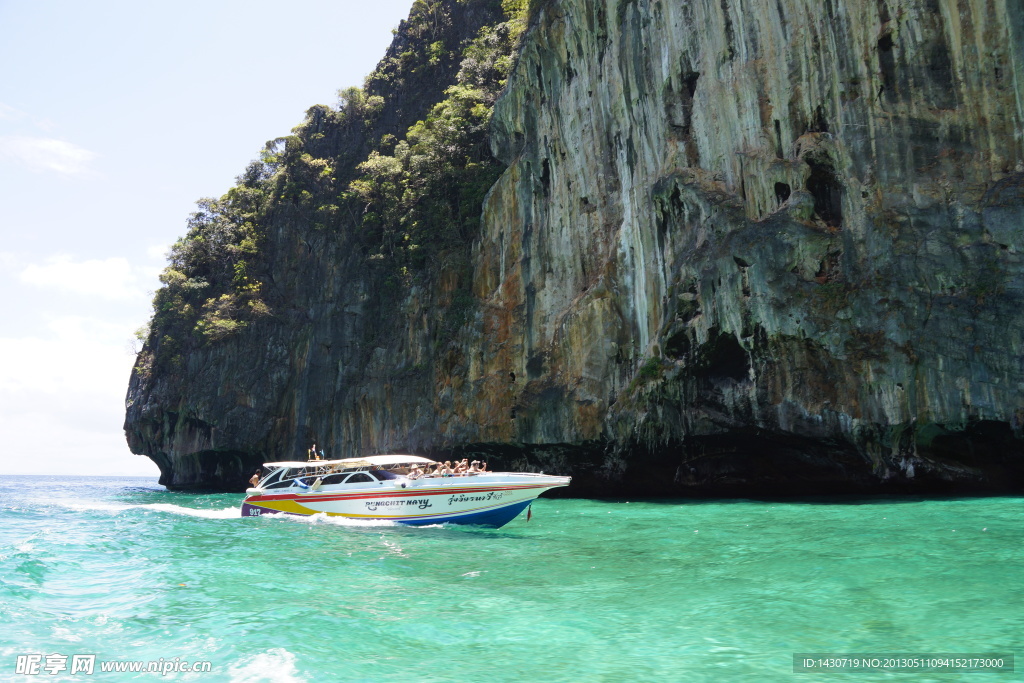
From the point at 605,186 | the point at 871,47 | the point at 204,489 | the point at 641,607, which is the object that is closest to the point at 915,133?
the point at 871,47

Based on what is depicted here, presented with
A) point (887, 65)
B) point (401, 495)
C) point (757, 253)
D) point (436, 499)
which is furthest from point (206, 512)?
point (887, 65)

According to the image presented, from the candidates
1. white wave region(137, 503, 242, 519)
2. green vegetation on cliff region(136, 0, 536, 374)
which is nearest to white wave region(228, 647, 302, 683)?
white wave region(137, 503, 242, 519)

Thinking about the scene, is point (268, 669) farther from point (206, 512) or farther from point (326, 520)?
point (206, 512)

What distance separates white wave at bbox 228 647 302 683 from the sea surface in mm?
31

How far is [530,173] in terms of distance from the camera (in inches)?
1346

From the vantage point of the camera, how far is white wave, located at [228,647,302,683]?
24.5 feet

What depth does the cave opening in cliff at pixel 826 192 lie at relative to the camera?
23388 mm

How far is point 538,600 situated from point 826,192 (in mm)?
18538

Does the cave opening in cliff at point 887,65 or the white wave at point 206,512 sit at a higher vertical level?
the cave opening in cliff at point 887,65

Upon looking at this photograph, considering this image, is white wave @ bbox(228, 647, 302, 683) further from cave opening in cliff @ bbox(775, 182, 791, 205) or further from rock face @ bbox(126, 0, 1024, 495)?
cave opening in cliff @ bbox(775, 182, 791, 205)

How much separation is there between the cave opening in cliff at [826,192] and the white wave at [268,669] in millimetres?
20917

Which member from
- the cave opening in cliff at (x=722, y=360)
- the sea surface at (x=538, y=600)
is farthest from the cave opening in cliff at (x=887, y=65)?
the sea surface at (x=538, y=600)

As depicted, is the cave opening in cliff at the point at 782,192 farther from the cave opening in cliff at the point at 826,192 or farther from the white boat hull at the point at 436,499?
the white boat hull at the point at 436,499

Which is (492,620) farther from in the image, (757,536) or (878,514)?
(878,514)
